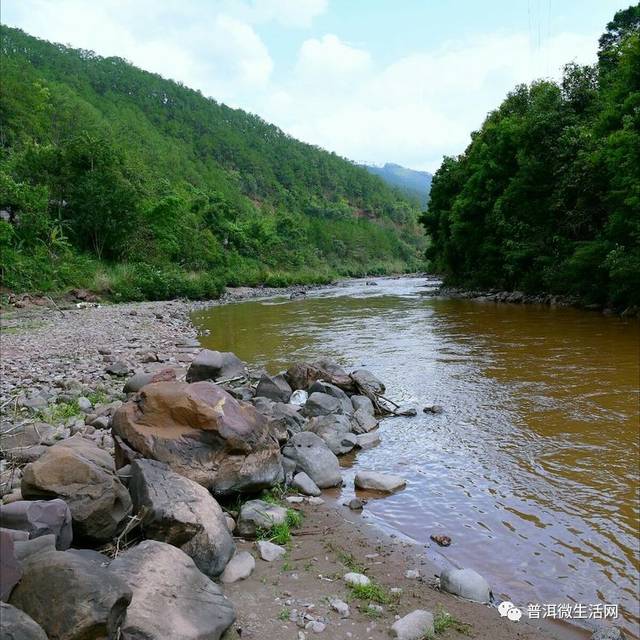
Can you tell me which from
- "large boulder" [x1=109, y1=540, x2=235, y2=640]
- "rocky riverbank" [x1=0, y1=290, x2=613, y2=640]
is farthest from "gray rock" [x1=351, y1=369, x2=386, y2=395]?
"large boulder" [x1=109, y1=540, x2=235, y2=640]

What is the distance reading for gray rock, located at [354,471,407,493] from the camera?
19.2 ft

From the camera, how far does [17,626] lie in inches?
90.7

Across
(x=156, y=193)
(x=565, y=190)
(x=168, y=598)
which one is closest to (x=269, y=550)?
(x=168, y=598)

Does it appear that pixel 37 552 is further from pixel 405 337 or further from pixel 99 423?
pixel 405 337

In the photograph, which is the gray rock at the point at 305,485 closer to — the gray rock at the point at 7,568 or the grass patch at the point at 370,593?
the grass patch at the point at 370,593

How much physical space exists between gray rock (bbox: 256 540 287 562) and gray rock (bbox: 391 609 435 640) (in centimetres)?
120

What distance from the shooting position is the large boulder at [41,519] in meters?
3.21

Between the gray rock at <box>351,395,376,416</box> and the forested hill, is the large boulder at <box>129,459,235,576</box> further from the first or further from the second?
the forested hill

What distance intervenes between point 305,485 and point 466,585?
223cm

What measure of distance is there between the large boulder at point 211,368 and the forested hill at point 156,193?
757 inches

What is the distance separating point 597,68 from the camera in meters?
24.5

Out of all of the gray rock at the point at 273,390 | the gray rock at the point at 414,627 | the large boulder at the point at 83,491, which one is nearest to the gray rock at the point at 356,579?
the gray rock at the point at 414,627

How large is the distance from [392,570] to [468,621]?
0.78 metres

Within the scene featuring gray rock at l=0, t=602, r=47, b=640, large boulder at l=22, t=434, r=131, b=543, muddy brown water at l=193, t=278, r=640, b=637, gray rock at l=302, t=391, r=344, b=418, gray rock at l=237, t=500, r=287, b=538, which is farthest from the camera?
gray rock at l=302, t=391, r=344, b=418
